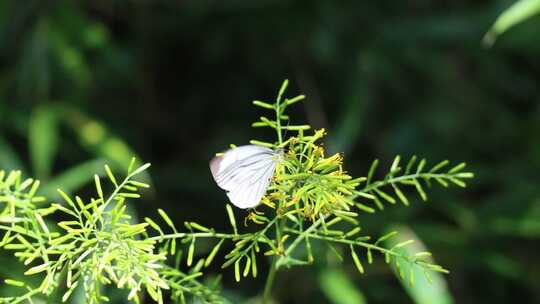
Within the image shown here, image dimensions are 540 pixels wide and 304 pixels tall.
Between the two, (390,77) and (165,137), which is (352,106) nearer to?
(390,77)

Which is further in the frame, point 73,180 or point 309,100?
point 309,100

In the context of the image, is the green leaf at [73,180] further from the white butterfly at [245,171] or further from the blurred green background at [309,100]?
the white butterfly at [245,171]

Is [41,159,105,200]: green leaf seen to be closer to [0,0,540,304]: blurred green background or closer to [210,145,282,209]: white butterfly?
[0,0,540,304]: blurred green background

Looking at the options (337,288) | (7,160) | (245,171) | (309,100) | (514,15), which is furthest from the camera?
(309,100)

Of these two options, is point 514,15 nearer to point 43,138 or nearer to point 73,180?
point 73,180

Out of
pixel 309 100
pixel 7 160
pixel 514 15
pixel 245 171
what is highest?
pixel 309 100

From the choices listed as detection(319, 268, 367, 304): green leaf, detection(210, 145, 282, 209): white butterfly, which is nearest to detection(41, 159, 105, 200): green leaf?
detection(319, 268, 367, 304): green leaf

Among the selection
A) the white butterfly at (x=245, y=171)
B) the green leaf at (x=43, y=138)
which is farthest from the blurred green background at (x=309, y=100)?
the white butterfly at (x=245, y=171)

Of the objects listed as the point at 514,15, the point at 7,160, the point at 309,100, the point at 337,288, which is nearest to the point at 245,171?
the point at 514,15
